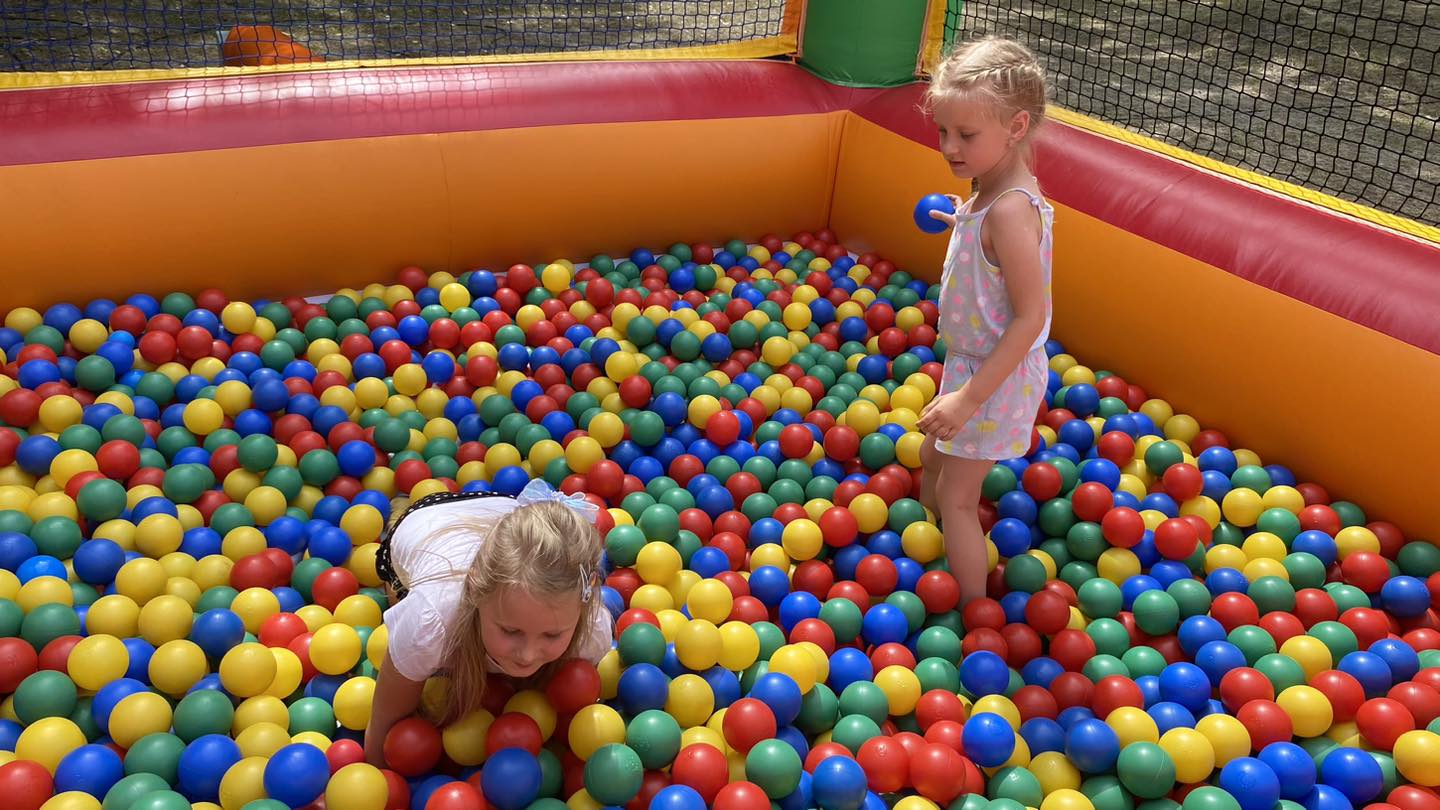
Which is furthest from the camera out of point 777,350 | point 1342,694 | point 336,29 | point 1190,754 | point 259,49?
point 336,29

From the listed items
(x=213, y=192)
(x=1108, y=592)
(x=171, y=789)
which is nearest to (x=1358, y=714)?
(x=1108, y=592)

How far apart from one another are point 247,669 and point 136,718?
0.15m

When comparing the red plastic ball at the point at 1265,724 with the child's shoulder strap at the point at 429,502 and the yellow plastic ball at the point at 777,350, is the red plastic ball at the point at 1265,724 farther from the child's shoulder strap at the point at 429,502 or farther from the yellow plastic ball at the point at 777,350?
the yellow plastic ball at the point at 777,350

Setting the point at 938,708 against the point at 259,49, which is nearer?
the point at 938,708

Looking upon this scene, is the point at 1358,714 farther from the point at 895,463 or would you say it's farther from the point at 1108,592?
the point at 895,463

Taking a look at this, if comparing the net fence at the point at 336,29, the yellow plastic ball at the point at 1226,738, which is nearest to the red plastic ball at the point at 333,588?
the yellow plastic ball at the point at 1226,738

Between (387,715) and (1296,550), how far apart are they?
1658mm

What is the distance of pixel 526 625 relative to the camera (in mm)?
1369

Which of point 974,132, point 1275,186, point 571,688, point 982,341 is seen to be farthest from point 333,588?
point 1275,186

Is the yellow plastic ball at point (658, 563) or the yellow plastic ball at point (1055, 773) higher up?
the yellow plastic ball at point (658, 563)

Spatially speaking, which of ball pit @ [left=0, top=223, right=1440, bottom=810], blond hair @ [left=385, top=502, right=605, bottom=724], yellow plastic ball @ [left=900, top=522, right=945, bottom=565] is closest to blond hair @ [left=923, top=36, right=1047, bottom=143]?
ball pit @ [left=0, top=223, right=1440, bottom=810]

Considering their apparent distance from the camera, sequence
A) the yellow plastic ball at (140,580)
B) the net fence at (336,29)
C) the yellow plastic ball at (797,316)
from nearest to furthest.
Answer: the yellow plastic ball at (140,580) < the yellow plastic ball at (797,316) < the net fence at (336,29)

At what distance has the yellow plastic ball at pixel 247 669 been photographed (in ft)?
5.55

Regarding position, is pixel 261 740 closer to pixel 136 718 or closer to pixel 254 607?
pixel 136 718
